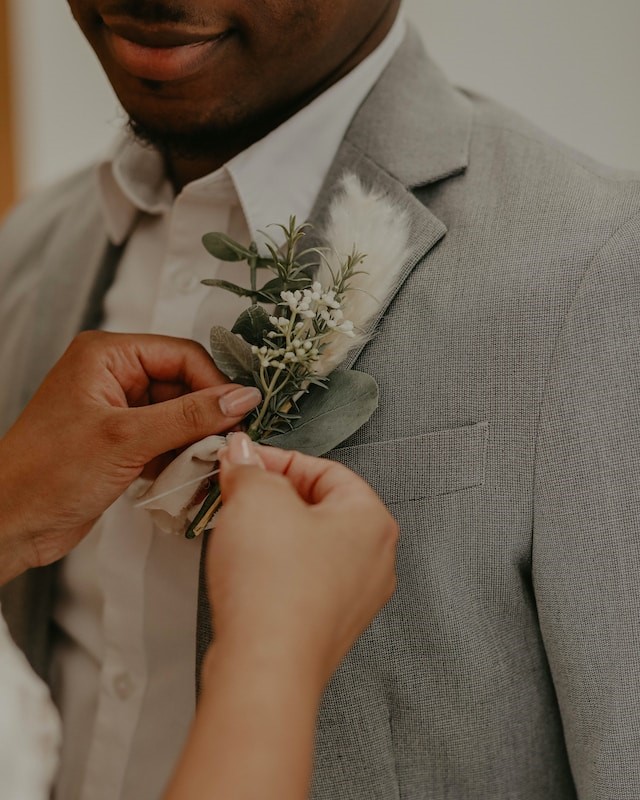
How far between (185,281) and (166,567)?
0.32 m

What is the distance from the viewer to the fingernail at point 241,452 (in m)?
0.63

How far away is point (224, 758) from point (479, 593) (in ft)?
1.15

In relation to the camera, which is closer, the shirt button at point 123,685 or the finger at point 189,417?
the finger at point 189,417

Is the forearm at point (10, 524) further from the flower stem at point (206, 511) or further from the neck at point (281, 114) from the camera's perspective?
the neck at point (281, 114)

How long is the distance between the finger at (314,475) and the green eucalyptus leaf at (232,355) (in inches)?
3.9

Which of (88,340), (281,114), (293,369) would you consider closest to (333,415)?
(293,369)

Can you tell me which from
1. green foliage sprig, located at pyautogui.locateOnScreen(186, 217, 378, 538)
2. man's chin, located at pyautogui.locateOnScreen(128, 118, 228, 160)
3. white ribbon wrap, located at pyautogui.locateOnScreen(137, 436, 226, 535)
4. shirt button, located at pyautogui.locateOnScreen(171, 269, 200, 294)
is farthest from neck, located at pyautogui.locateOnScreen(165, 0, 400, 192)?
white ribbon wrap, located at pyautogui.locateOnScreen(137, 436, 226, 535)

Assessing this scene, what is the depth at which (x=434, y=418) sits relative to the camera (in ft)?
2.52

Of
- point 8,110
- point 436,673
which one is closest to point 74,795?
point 436,673

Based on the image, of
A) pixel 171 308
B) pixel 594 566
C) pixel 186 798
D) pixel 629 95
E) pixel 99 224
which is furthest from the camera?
pixel 629 95

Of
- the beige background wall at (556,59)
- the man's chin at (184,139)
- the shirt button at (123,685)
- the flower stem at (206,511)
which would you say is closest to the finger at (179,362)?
the flower stem at (206,511)

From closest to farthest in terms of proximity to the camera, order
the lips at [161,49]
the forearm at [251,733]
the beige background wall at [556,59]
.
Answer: the forearm at [251,733], the lips at [161,49], the beige background wall at [556,59]

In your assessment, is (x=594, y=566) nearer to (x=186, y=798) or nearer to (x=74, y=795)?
(x=186, y=798)

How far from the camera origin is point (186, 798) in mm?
484
